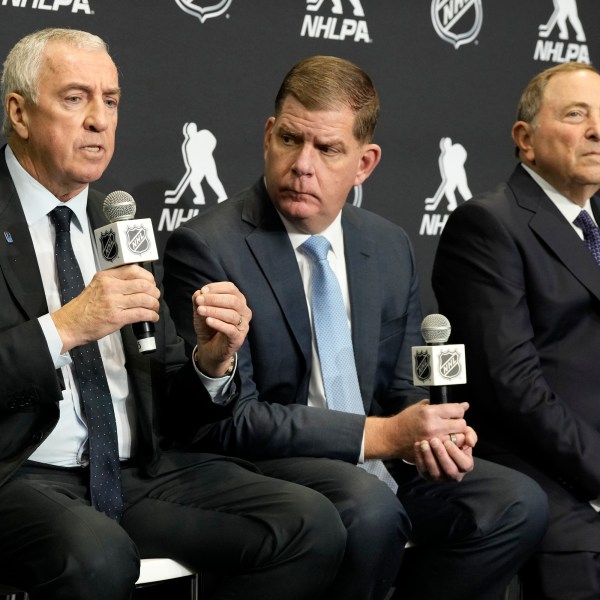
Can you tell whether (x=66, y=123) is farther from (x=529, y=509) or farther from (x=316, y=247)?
(x=529, y=509)

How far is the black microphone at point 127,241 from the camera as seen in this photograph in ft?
8.21

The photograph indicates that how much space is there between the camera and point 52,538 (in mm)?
2529

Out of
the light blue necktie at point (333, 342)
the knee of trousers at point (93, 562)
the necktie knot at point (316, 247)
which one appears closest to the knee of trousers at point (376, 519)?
the light blue necktie at point (333, 342)

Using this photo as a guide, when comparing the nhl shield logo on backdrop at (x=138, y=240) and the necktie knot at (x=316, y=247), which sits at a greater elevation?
the nhl shield logo on backdrop at (x=138, y=240)

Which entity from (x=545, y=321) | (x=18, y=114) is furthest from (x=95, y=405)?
(x=545, y=321)

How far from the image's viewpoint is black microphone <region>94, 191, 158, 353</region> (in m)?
2.50

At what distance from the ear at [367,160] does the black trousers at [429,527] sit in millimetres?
900

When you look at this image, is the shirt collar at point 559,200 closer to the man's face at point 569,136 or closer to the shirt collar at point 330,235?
the man's face at point 569,136

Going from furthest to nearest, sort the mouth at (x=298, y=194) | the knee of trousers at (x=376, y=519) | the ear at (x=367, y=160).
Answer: the ear at (x=367, y=160), the mouth at (x=298, y=194), the knee of trousers at (x=376, y=519)

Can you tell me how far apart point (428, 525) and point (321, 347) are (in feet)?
1.93

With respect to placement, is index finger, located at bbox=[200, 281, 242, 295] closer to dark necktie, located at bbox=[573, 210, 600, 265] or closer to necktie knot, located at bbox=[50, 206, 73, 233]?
necktie knot, located at bbox=[50, 206, 73, 233]

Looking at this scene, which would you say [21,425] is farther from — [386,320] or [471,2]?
[471,2]

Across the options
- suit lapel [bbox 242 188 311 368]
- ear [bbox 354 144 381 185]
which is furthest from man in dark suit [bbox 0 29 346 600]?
ear [bbox 354 144 381 185]

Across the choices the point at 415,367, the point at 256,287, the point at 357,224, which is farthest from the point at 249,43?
the point at 415,367
